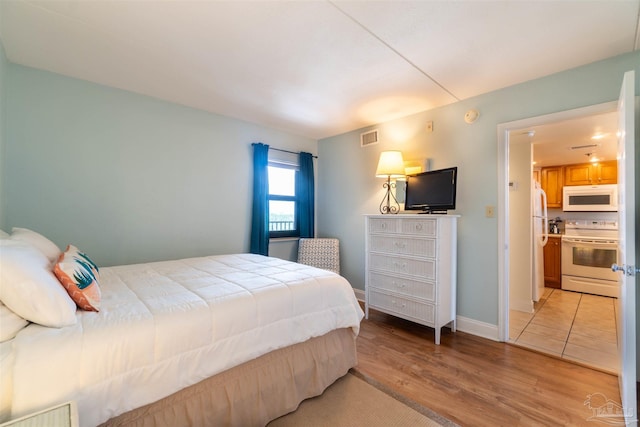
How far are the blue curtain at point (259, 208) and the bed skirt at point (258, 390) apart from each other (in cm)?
192

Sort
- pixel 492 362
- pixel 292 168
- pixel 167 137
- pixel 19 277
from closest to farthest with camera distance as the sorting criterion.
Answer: pixel 19 277, pixel 492 362, pixel 167 137, pixel 292 168

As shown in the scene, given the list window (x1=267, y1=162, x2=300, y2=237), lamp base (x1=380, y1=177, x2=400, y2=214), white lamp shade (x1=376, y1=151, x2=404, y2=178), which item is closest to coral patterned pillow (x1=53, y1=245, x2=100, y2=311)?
window (x1=267, y1=162, x2=300, y2=237)

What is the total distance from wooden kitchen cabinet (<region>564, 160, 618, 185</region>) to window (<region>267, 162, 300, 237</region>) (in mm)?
4891

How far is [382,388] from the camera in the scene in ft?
6.08

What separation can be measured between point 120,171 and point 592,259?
6407 millimetres

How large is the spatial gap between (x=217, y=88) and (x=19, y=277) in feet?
7.14

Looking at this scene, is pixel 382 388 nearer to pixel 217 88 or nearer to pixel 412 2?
pixel 412 2

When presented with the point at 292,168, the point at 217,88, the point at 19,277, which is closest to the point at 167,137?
the point at 217,88

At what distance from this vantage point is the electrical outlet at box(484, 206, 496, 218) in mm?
2635

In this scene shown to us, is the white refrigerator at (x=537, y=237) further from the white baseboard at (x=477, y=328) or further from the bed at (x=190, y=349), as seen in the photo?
the bed at (x=190, y=349)

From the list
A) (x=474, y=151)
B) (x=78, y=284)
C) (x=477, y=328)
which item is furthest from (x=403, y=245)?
(x=78, y=284)

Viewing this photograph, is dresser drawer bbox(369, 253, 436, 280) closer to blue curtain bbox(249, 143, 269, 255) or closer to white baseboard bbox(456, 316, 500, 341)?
white baseboard bbox(456, 316, 500, 341)

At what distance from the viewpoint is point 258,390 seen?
1.49 meters

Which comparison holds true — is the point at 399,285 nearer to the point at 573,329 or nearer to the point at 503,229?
the point at 503,229
